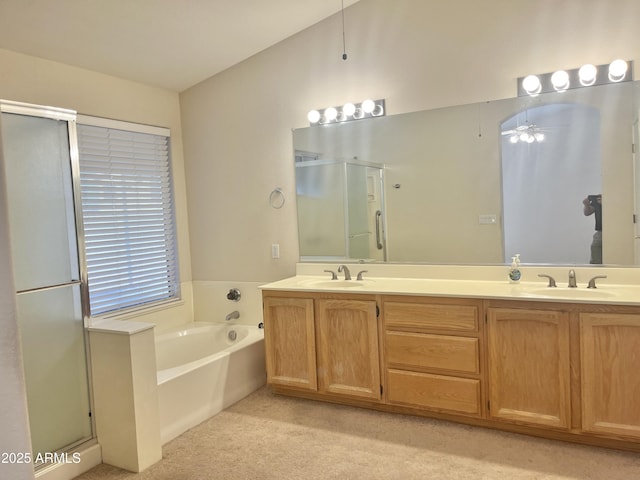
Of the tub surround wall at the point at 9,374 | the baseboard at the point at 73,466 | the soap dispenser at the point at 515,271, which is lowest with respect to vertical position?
the baseboard at the point at 73,466

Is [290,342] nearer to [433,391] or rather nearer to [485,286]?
[433,391]

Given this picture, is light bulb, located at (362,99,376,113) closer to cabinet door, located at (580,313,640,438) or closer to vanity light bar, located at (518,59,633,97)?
vanity light bar, located at (518,59,633,97)

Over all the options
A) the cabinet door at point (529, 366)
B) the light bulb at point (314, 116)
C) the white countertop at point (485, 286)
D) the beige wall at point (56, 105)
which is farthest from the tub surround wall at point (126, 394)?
the light bulb at point (314, 116)

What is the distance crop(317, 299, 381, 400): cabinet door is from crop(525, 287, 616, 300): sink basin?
3.11 feet

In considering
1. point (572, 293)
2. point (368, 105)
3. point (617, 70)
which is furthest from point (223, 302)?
point (617, 70)

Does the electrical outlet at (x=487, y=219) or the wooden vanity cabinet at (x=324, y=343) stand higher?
the electrical outlet at (x=487, y=219)

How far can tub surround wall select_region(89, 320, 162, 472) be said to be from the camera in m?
2.41

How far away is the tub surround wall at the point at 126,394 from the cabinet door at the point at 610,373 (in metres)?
2.24

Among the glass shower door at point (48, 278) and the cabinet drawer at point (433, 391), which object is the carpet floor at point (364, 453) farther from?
the glass shower door at point (48, 278)

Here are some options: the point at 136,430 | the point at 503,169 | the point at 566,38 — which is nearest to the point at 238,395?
the point at 136,430

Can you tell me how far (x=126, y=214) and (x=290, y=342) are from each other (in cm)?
166

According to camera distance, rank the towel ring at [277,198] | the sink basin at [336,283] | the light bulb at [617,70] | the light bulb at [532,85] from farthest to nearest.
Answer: the towel ring at [277,198] → the sink basin at [336,283] → the light bulb at [532,85] → the light bulb at [617,70]

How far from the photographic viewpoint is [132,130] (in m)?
3.69

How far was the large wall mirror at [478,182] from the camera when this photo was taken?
2.72 m
